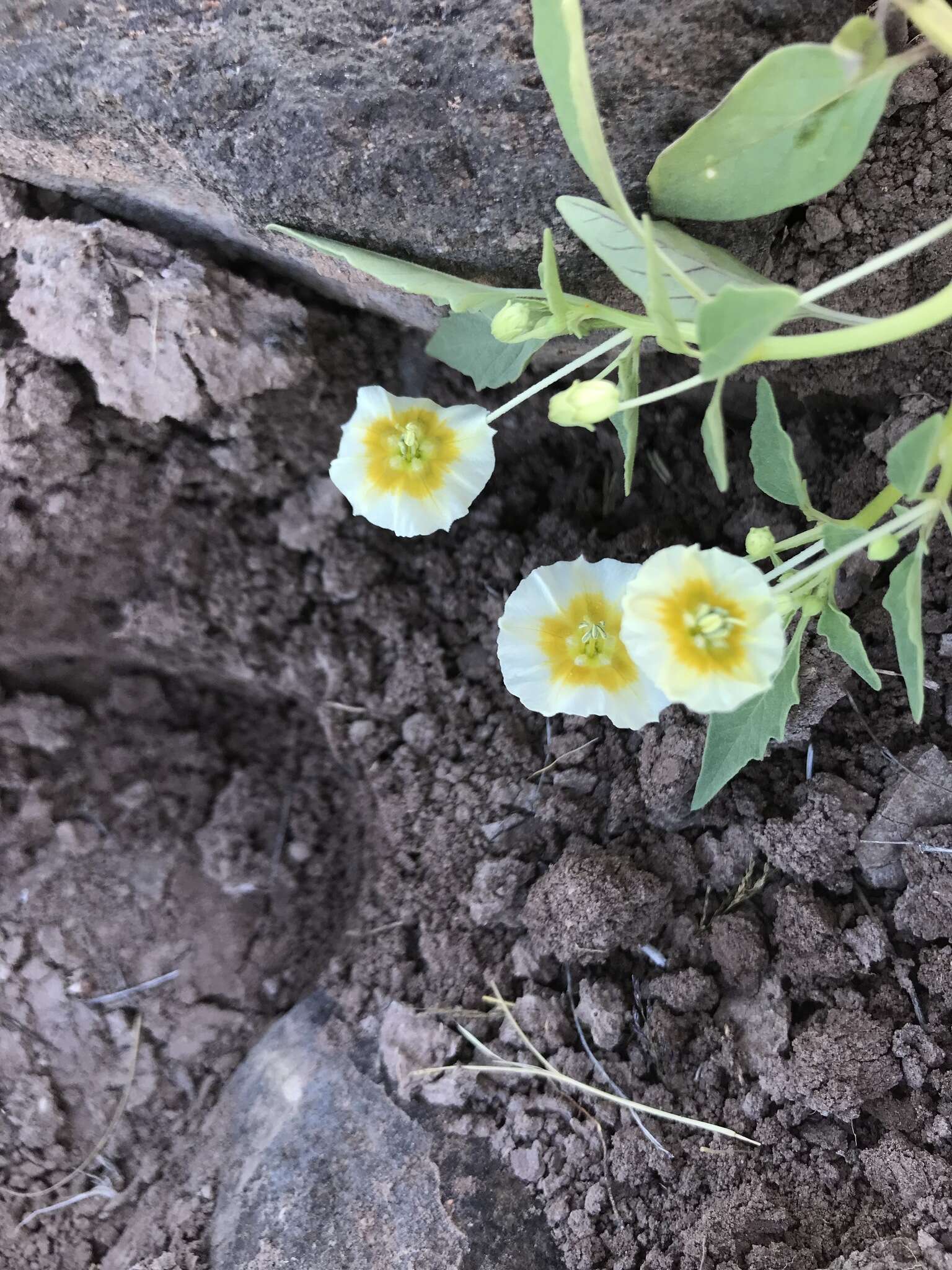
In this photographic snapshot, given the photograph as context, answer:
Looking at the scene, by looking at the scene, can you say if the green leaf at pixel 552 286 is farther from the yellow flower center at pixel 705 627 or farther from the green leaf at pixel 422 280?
the yellow flower center at pixel 705 627

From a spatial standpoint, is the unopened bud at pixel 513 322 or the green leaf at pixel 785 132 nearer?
the green leaf at pixel 785 132

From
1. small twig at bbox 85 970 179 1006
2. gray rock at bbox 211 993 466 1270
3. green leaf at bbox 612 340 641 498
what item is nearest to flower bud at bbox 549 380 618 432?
green leaf at bbox 612 340 641 498

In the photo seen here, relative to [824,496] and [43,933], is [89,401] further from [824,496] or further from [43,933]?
[824,496]

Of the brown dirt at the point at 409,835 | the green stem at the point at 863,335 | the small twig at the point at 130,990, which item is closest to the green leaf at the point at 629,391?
the green stem at the point at 863,335

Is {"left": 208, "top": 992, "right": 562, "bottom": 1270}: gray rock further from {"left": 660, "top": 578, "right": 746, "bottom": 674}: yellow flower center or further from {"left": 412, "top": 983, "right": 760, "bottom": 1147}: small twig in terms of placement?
{"left": 660, "top": 578, "right": 746, "bottom": 674}: yellow flower center

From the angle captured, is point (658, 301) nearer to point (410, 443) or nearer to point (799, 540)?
point (799, 540)

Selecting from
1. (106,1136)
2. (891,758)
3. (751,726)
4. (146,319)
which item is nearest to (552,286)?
(751,726)
